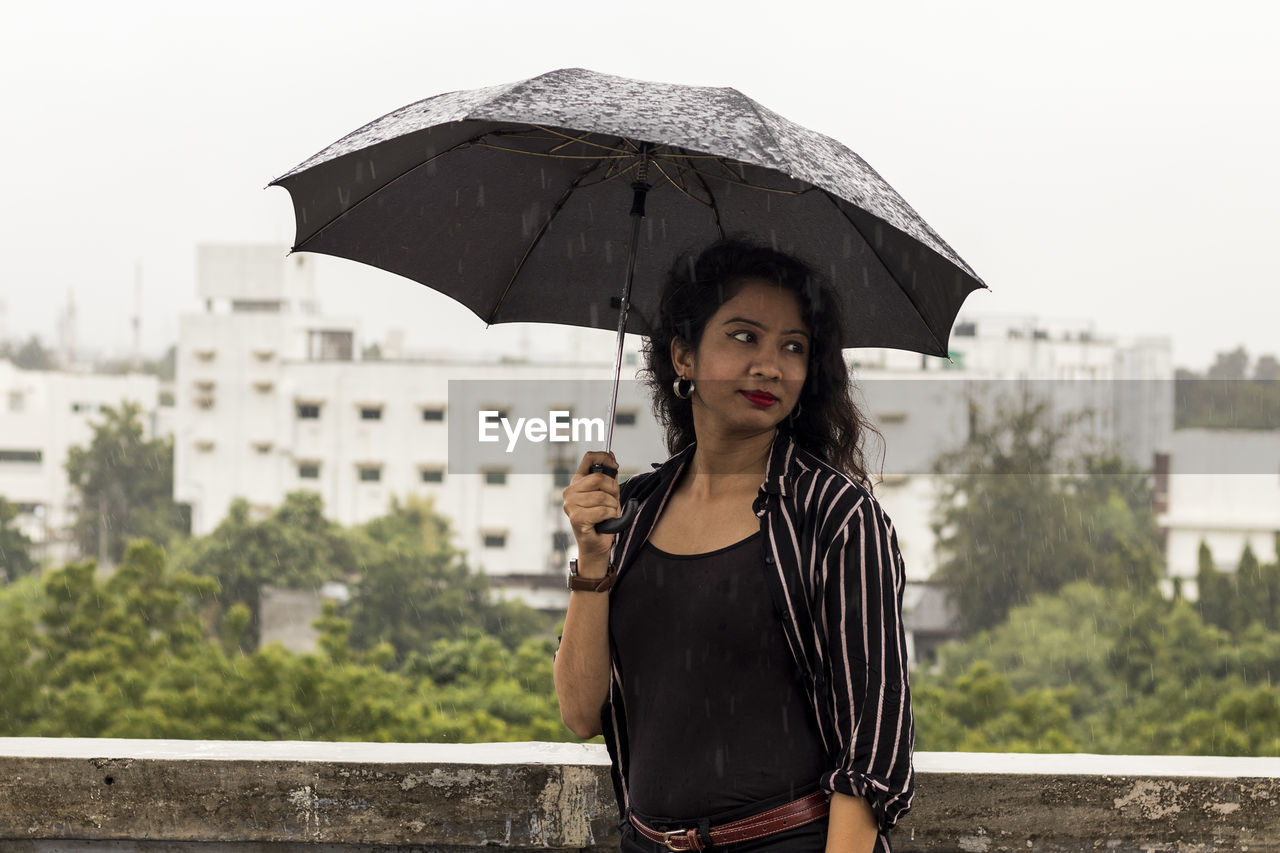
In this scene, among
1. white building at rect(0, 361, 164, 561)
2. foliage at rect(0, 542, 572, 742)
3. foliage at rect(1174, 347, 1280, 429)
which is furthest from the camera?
white building at rect(0, 361, 164, 561)

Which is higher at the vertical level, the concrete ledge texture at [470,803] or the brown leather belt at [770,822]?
the brown leather belt at [770,822]

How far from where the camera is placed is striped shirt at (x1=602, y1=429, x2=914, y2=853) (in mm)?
1710

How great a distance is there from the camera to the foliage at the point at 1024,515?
5497cm

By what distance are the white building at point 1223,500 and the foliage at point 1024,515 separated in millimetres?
3203

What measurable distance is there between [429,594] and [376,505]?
7817mm

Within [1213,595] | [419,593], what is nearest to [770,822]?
[1213,595]

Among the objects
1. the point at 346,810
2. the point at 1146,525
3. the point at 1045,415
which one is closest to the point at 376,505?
the point at 1045,415

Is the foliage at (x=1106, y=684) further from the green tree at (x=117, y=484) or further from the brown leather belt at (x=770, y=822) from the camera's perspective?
the green tree at (x=117, y=484)

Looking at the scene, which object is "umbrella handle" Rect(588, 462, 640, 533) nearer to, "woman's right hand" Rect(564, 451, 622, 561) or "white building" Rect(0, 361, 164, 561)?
"woman's right hand" Rect(564, 451, 622, 561)

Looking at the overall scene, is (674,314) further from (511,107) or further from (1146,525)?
(1146,525)

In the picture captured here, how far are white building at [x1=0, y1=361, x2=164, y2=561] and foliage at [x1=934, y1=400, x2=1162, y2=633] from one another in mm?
46947

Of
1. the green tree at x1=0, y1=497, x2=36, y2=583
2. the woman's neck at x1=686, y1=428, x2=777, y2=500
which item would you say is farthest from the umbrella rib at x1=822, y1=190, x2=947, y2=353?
the green tree at x1=0, y1=497, x2=36, y2=583

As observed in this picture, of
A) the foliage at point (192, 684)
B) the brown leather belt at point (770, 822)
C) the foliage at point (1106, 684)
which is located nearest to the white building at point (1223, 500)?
the foliage at point (1106, 684)

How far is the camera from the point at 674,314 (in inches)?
81.4
